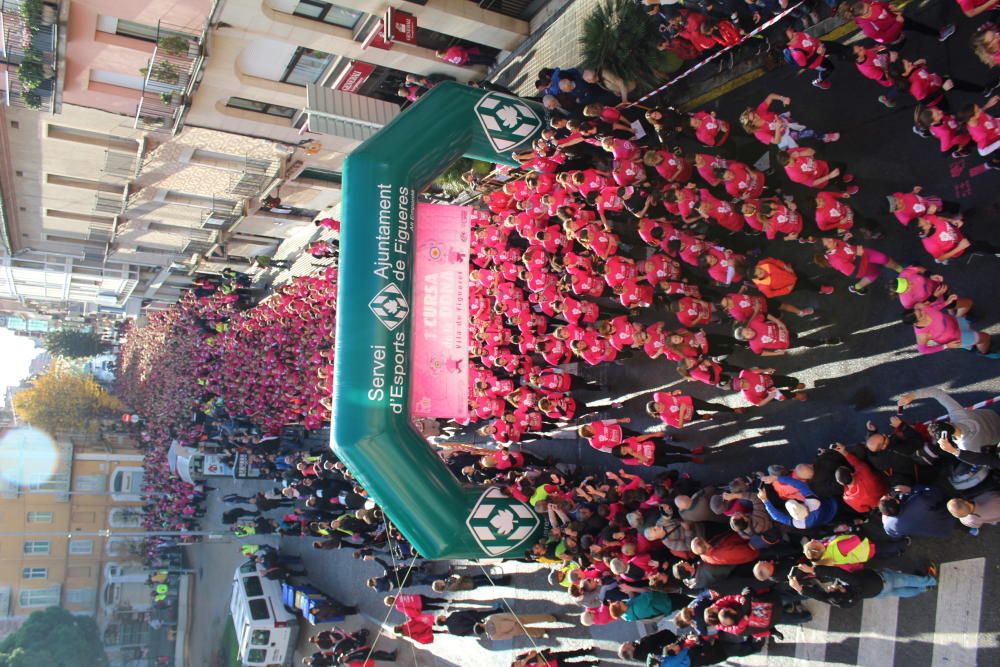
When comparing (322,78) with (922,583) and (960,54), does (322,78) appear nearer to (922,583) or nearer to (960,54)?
(960,54)

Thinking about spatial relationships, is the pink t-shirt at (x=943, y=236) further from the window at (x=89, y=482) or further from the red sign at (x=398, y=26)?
the window at (x=89, y=482)

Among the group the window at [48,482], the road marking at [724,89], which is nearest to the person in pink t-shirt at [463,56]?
the road marking at [724,89]

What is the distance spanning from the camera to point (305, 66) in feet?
53.2

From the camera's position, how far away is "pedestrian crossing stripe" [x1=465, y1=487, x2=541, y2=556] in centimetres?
1052

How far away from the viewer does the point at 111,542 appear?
3572 cm

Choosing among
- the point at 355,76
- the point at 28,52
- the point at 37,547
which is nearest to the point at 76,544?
the point at 37,547

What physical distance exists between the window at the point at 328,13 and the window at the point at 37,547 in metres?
30.5

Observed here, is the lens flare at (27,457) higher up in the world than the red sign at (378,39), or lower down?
lower down

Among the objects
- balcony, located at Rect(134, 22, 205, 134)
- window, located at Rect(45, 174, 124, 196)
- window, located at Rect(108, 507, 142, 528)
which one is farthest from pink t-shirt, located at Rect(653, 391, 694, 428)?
window, located at Rect(108, 507, 142, 528)

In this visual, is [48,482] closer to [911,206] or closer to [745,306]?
[745,306]

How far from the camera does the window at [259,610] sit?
1874cm

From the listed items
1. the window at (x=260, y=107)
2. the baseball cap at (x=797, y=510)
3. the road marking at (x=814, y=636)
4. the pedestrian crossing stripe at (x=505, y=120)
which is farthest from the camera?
the window at (x=260, y=107)

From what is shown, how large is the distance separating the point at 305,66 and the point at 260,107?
6.30 feet

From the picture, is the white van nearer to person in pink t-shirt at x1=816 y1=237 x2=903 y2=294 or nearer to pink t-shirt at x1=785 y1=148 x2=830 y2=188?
person in pink t-shirt at x1=816 y1=237 x2=903 y2=294
